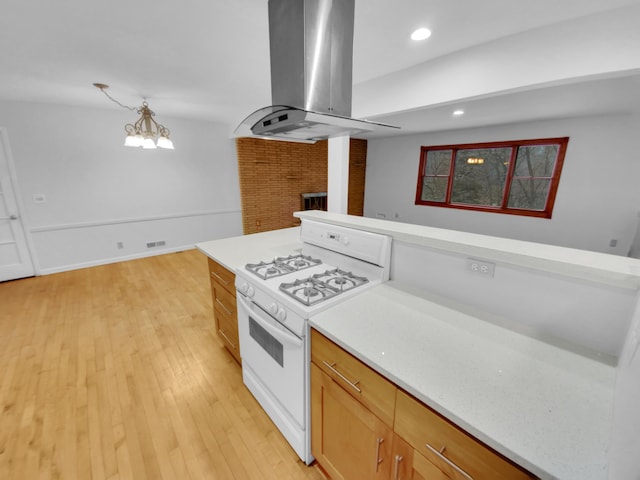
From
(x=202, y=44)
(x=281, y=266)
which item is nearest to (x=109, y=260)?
(x=202, y=44)

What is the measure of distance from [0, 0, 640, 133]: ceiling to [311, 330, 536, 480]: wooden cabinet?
6.31ft

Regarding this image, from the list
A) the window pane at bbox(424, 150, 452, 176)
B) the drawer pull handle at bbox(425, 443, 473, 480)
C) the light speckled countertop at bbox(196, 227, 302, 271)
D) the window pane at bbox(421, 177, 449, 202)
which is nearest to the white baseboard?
the light speckled countertop at bbox(196, 227, 302, 271)

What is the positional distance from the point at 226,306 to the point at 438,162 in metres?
5.62

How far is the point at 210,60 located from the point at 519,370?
9.41ft

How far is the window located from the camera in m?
4.54

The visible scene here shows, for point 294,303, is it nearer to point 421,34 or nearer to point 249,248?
point 249,248

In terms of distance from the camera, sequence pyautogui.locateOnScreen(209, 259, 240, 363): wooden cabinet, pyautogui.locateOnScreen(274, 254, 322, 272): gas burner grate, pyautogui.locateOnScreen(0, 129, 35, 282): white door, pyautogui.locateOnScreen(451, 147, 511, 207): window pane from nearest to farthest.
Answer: pyautogui.locateOnScreen(274, 254, 322, 272): gas burner grate
pyautogui.locateOnScreen(209, 259, 240, 363): wooden cabinet
pyautogui.locateOnScreen(0, 129, 35, 282): white door
pyautogui.locateOnScreen(451, 147, 511, 207): window pane

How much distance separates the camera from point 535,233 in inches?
186

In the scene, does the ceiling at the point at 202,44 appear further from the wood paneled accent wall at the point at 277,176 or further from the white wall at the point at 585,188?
the wood paneled accent wall at the point at 277,176

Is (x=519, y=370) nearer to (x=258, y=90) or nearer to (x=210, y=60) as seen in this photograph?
(x=210, y=60)

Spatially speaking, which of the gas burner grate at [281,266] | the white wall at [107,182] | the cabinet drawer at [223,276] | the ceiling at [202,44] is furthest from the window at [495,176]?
the cabinet drawer at [223,276]

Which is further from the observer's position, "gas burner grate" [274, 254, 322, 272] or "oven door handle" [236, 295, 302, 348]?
"gas burner grate" [274, 254, 322, 272]

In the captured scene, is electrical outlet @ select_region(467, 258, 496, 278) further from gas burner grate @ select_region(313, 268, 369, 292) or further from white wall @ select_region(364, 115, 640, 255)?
white wall @ select_region(364, 115, 640, 255)

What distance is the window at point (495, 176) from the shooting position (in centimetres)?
454
